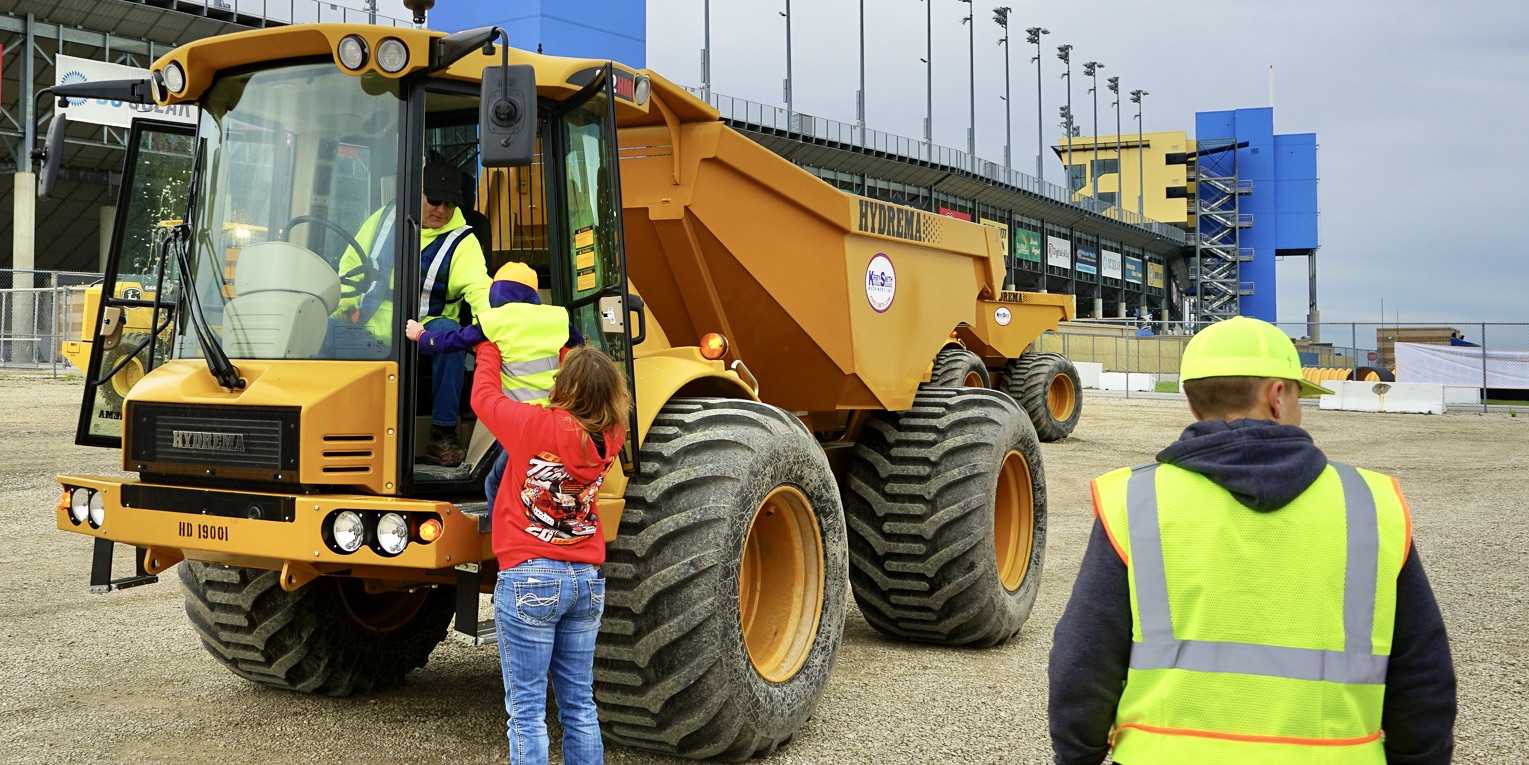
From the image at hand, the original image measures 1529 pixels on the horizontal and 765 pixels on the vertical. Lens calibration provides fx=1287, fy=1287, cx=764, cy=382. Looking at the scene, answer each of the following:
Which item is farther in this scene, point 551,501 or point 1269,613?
point 551,501

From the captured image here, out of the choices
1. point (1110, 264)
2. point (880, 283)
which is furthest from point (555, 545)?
point (1110, 264)

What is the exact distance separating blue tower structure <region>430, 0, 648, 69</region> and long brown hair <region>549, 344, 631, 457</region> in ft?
112

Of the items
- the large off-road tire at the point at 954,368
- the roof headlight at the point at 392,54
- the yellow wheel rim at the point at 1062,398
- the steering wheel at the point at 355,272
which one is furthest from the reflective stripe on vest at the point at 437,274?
the yellow wheel rim at the point at 1062,398

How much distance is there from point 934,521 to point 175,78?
4.15 meters

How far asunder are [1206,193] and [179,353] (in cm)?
9100

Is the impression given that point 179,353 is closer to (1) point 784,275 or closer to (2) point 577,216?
(2) point 577,216

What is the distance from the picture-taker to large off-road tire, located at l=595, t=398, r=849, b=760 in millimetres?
4617

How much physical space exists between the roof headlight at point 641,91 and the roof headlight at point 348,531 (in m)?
2.08

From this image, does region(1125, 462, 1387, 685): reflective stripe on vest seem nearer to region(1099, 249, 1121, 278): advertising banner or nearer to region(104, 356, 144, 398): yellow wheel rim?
region(104, 356, 144, 398): yellow wheel rim

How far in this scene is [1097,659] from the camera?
7.79 feet

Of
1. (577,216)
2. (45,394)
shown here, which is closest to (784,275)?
(577,216)

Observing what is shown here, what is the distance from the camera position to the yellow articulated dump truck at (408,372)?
175 inches

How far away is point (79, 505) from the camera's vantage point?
4.84m

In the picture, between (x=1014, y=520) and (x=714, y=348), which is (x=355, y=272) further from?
(x=1014, y=520)
